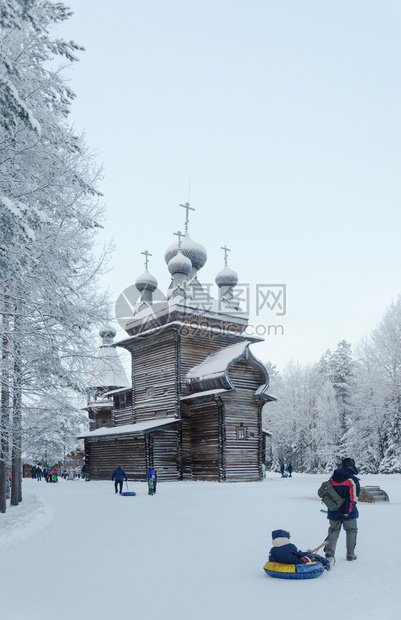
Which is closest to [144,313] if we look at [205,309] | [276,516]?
[205,309]

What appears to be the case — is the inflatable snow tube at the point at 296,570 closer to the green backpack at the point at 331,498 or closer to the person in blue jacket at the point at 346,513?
the person in blue jacket at the point at 346,513

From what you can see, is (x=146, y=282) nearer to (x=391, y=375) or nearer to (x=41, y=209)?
(x=391, y=375)

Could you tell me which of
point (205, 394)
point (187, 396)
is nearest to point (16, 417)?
point (205, 394)

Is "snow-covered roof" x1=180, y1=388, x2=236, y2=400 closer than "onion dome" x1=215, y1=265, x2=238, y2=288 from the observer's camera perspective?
Yes

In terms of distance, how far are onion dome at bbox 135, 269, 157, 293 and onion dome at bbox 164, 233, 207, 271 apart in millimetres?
2428

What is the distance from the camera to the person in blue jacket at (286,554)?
689cm

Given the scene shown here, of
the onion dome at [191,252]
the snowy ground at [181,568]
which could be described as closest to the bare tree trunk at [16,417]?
the snowy ground at [181,568]

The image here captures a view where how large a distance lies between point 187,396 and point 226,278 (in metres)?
11.2

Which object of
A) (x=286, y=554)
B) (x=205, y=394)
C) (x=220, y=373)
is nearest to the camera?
(x=286, y=554)

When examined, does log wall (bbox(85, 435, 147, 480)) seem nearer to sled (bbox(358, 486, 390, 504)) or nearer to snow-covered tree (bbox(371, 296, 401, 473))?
sled (bbox(358, 486, 390, 504))

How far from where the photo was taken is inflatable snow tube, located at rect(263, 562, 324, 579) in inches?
268

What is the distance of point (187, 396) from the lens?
101ft

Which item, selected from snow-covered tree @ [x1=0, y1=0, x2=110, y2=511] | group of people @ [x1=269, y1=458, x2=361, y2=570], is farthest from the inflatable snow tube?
snow-covered tree @ [x1=0, y1=0, x2=110, y2=511]

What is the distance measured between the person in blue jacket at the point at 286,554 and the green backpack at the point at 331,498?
99 centimetres
